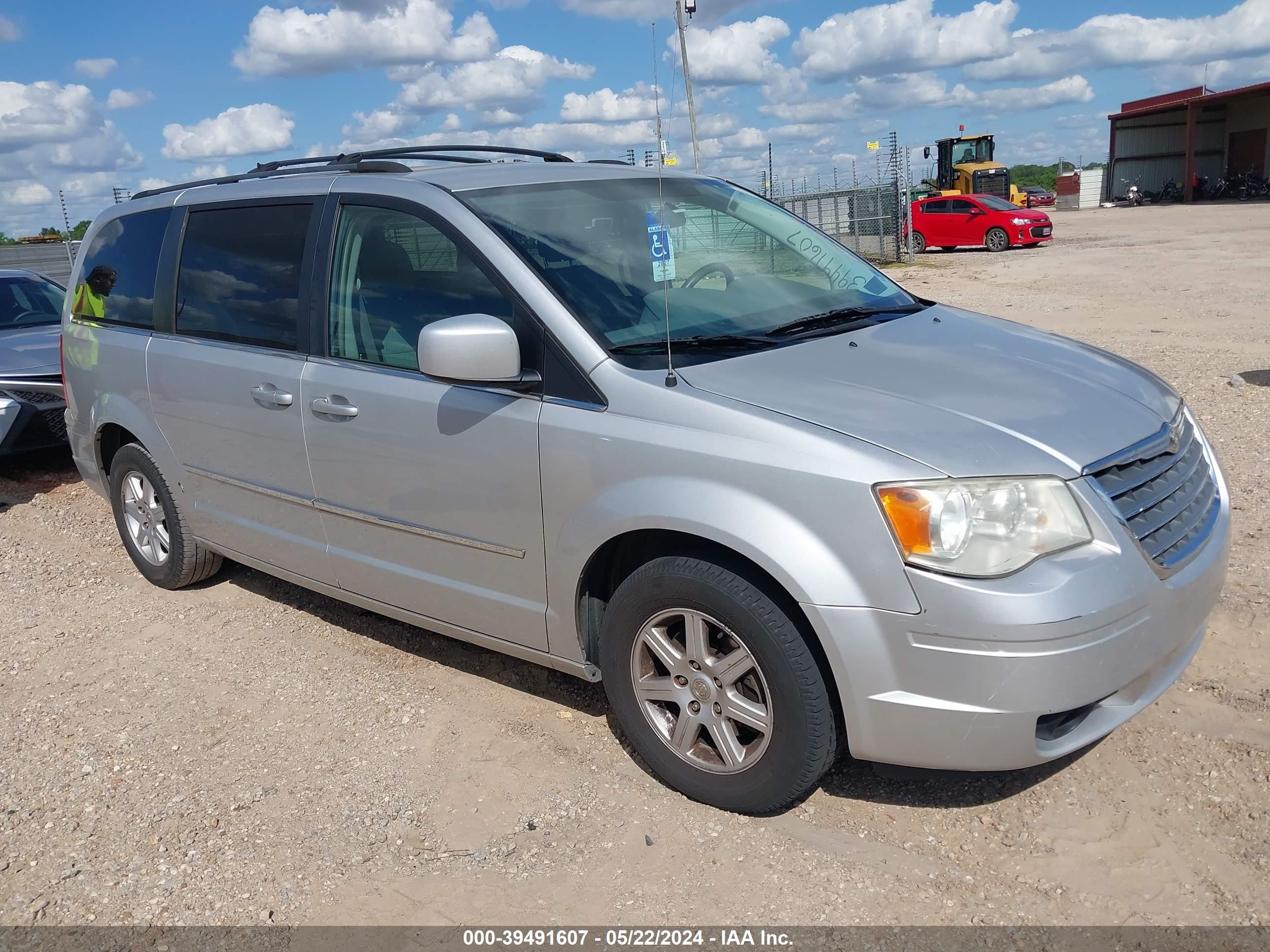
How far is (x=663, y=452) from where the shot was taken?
296 cm

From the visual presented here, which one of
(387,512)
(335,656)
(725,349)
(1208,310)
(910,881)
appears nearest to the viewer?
(910,881)

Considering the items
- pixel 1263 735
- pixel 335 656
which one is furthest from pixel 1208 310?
pixel 335 656

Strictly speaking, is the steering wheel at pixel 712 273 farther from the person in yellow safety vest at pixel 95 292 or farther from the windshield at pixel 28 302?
the windshield at pixel 28 302

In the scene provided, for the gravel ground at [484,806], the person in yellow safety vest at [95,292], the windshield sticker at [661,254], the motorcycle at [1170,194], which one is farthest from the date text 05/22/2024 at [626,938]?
the motorcycle at [1170,194]

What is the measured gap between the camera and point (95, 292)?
5328 millimetres

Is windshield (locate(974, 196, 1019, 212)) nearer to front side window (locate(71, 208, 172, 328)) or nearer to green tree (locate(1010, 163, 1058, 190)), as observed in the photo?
front side window (locate(71, 208, 172, 328))

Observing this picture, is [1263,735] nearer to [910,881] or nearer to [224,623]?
[910,881]

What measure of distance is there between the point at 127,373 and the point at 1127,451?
4.31 m

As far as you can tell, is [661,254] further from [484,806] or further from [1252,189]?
[1252,189]

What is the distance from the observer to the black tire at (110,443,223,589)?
5051mm

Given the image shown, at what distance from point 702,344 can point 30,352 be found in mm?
6758

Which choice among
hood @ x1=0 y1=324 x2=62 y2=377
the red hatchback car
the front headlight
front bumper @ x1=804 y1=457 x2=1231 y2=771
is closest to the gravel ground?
front bumper @ x1=804 y1=457 x2=1231 y2=771

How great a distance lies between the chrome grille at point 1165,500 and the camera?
9.12 feet

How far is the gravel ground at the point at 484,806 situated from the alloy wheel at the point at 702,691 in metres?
0.22
